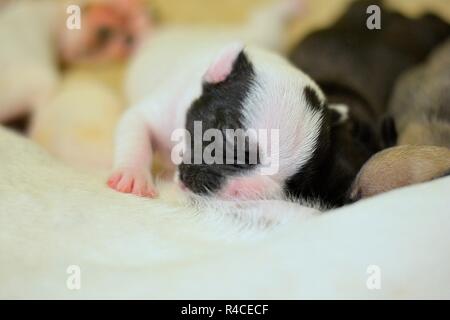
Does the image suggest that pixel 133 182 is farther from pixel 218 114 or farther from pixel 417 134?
pixel 417 134

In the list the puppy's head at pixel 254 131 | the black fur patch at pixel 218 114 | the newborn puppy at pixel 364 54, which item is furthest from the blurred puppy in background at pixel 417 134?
the black fur patch at pixel 218 114

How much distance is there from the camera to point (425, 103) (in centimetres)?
239

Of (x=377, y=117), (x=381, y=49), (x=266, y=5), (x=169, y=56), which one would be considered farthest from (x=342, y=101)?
(x=266, y=5)

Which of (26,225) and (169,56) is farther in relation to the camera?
(169,56)

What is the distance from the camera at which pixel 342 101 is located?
257 cm

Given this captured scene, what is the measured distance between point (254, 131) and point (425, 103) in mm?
848

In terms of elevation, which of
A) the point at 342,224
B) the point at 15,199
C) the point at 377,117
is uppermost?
the point at 377,117

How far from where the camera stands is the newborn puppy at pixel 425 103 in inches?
85.6

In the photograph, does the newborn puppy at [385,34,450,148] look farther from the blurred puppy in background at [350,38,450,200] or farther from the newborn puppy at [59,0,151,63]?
the newborn puppy at [59,0,151,63]

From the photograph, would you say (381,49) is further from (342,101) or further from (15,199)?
(15,199)

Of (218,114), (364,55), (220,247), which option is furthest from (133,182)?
(364,55)

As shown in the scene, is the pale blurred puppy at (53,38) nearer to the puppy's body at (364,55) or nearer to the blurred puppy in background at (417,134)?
the puppy's body at (364,55)
